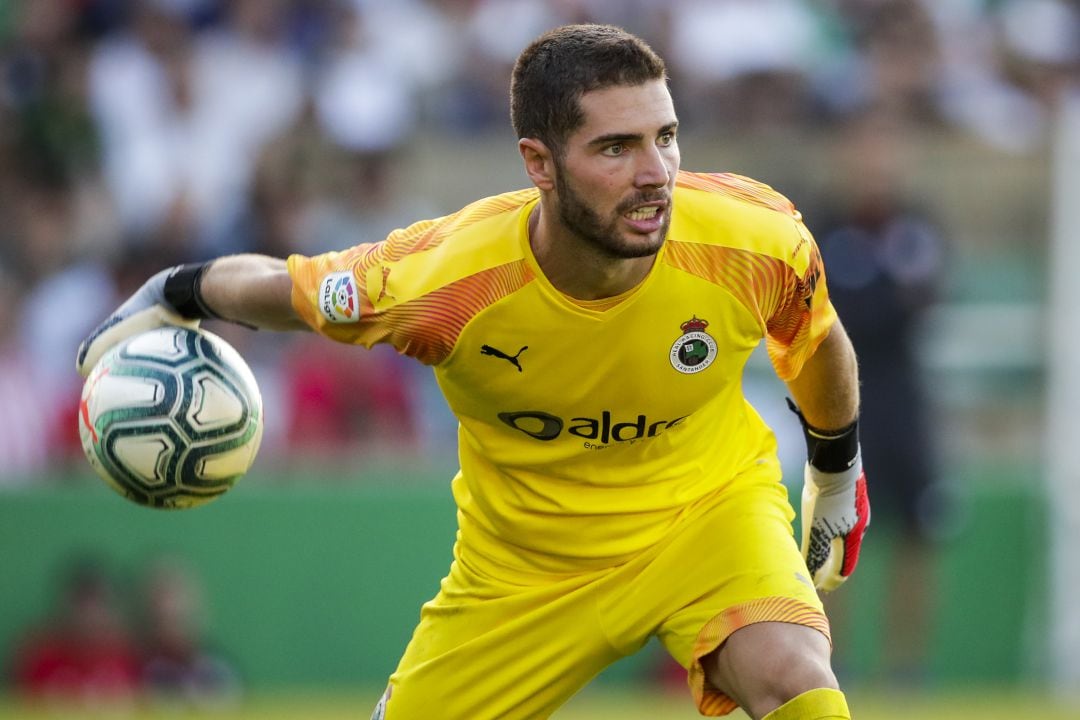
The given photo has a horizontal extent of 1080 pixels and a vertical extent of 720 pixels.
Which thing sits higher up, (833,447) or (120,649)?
(833,447)

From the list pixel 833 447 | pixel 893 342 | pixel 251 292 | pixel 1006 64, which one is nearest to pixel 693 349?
pixel 833 447

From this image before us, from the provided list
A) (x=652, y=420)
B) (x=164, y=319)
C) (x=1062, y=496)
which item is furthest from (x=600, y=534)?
(x=1062, y=496)

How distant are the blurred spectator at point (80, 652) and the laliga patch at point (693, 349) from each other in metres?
5.84

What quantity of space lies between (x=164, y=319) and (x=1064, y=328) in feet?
24.8

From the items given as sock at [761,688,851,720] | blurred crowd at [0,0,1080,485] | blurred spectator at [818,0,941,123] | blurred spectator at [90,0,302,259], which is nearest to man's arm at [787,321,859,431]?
sock at [761,688,851,720]

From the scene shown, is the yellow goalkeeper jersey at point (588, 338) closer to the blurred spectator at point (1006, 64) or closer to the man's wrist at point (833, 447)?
the man's wrist at point (833, 447)

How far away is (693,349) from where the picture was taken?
5.28 m

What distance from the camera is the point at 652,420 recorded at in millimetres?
5398

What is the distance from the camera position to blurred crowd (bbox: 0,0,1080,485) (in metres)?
11.1

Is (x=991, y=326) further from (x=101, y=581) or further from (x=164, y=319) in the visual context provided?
(x=164, y=319)

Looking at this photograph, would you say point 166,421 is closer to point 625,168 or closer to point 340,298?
point 340,298

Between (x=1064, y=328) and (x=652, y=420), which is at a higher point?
(x=652, y=420)

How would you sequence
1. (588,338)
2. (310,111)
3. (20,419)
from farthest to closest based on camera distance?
(310,111)
(20,419)
(588,338)

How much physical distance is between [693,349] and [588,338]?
31cm
